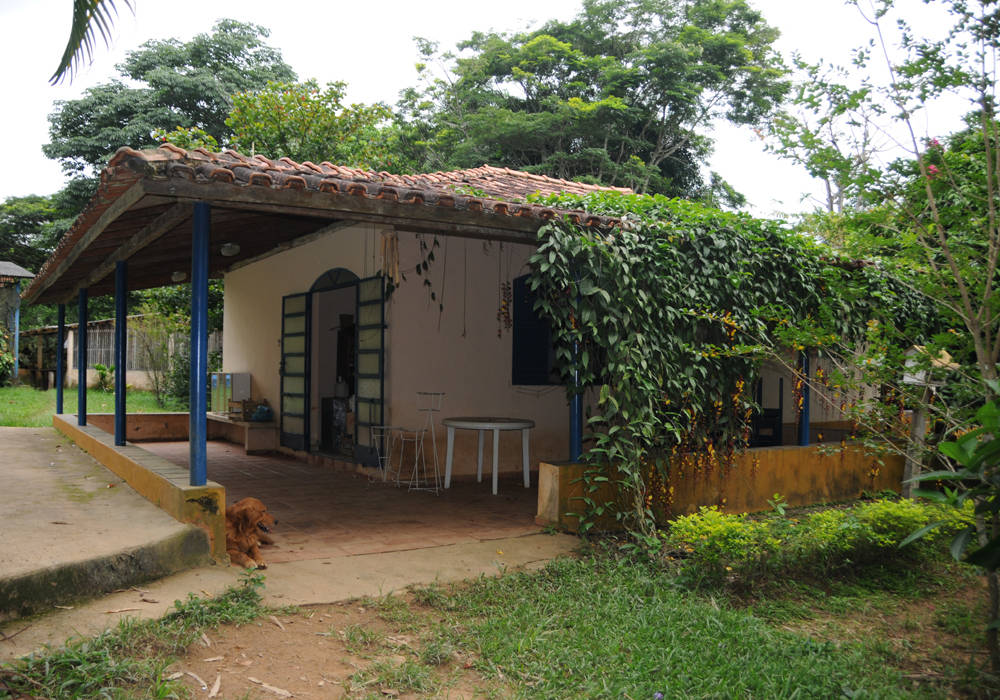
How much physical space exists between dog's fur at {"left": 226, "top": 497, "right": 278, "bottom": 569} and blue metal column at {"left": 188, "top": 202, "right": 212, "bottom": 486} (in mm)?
319

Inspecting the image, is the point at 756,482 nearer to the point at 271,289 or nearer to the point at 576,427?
the point at 576,427

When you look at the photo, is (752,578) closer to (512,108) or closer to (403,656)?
(403,656)

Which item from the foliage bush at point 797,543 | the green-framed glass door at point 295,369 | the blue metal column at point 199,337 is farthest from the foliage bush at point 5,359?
the foliage bush at point 797,543

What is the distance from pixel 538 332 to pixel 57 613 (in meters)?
6.35

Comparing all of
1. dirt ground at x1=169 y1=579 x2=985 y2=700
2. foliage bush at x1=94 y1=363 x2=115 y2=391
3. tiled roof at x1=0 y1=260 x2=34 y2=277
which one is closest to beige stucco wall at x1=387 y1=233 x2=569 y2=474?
dirt ground at x1=169 y1=579 x2=985 y2=700

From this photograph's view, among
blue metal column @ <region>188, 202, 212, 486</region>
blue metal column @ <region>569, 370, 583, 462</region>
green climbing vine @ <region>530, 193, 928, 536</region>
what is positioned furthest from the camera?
blue metal column @ <region>569, 370, 583, 462</region>

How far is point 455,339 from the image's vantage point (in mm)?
8633

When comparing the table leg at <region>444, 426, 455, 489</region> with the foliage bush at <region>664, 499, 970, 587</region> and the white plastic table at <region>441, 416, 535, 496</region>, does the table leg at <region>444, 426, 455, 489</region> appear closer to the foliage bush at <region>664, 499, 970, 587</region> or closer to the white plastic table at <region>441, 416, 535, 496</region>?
the white plastic table at <region>441, 416, 535, 496</region>

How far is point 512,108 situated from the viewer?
66.6 ft

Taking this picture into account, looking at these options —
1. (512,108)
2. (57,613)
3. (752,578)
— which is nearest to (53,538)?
(57,613)

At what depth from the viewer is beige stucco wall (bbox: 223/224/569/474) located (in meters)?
8.29

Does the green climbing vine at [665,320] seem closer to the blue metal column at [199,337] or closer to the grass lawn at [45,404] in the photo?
the blue metal column at [199,337]

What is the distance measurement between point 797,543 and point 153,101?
22145 mm

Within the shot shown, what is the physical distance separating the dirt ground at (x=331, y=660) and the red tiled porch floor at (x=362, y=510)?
47.1 inches
